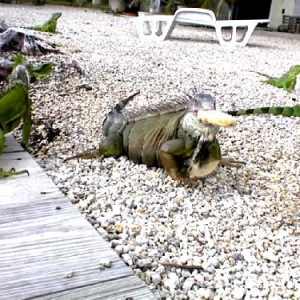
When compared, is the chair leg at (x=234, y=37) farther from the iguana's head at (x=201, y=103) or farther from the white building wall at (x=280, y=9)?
the iguana's head at (x=201, y=103)

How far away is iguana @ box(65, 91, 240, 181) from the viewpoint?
97.7 inches

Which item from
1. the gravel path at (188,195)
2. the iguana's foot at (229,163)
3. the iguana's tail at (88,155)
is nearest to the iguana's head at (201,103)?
the gravel path at (188,195)

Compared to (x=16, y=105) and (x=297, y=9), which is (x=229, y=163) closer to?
(x=16, y=105)

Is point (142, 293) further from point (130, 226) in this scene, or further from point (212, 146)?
point (212, 146)

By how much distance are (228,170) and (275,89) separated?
9.48ft

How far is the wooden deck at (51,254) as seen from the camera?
62.0 inches

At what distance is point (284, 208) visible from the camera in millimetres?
2633

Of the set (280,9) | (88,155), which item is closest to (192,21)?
(280,9)

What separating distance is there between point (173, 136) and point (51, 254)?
1123 mm

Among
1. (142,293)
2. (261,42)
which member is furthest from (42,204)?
(261,42)

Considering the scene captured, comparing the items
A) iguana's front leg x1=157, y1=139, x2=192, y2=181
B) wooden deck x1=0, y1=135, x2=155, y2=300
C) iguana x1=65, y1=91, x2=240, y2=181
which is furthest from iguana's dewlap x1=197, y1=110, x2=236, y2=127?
wooden deck x1=0, y1=135, x2=155, y2=300

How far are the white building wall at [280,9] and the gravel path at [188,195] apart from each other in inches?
378

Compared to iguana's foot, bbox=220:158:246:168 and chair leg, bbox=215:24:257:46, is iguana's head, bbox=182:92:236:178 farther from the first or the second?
chair leg, bbox=215:24:257:46

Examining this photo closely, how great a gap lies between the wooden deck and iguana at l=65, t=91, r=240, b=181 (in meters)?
0.69
